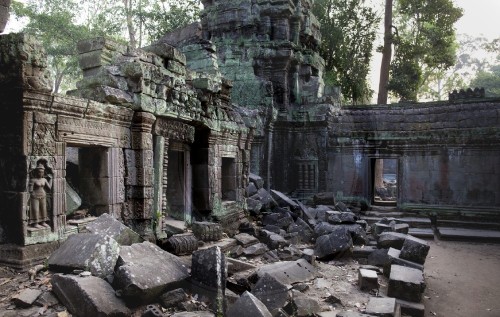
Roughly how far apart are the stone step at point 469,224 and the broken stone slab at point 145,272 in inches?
433

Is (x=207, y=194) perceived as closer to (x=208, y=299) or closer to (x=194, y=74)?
(x=194, y=74)

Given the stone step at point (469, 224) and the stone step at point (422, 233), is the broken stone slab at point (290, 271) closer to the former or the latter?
the stone step at point (422, 233)

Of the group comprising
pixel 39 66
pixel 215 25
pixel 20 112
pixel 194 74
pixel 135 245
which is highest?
pixel 215 25

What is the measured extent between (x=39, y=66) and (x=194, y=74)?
12.8 feet

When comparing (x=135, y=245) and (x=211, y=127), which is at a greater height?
(x=211, y=127)

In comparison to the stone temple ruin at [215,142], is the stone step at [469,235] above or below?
below

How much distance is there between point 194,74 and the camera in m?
8.09

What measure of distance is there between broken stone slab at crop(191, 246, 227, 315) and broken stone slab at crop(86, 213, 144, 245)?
3.05 feet

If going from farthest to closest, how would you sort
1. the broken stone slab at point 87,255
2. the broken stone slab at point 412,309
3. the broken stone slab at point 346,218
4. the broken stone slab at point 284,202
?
the broken stone slab at point 284,202 → the broken stone slab at point 346,218 → the broken stone slab at point 412,309 → the broken stone slab at point 87,255

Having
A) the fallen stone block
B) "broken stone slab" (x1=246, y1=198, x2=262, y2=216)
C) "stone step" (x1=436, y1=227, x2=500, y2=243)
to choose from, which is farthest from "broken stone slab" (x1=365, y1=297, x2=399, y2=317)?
"stone step" (x1=436, y1=227, x2=500, y2=243)

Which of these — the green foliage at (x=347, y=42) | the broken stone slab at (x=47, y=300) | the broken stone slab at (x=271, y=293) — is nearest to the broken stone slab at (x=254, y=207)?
the broken stone slab at (x=271, y=293)

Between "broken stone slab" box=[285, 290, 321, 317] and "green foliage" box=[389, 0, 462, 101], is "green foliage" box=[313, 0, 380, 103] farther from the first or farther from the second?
"broken stone slab" box=[285, 290, 321, 317]

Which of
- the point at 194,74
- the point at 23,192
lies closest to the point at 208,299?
the point at 23,192

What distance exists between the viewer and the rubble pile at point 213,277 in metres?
3.94
